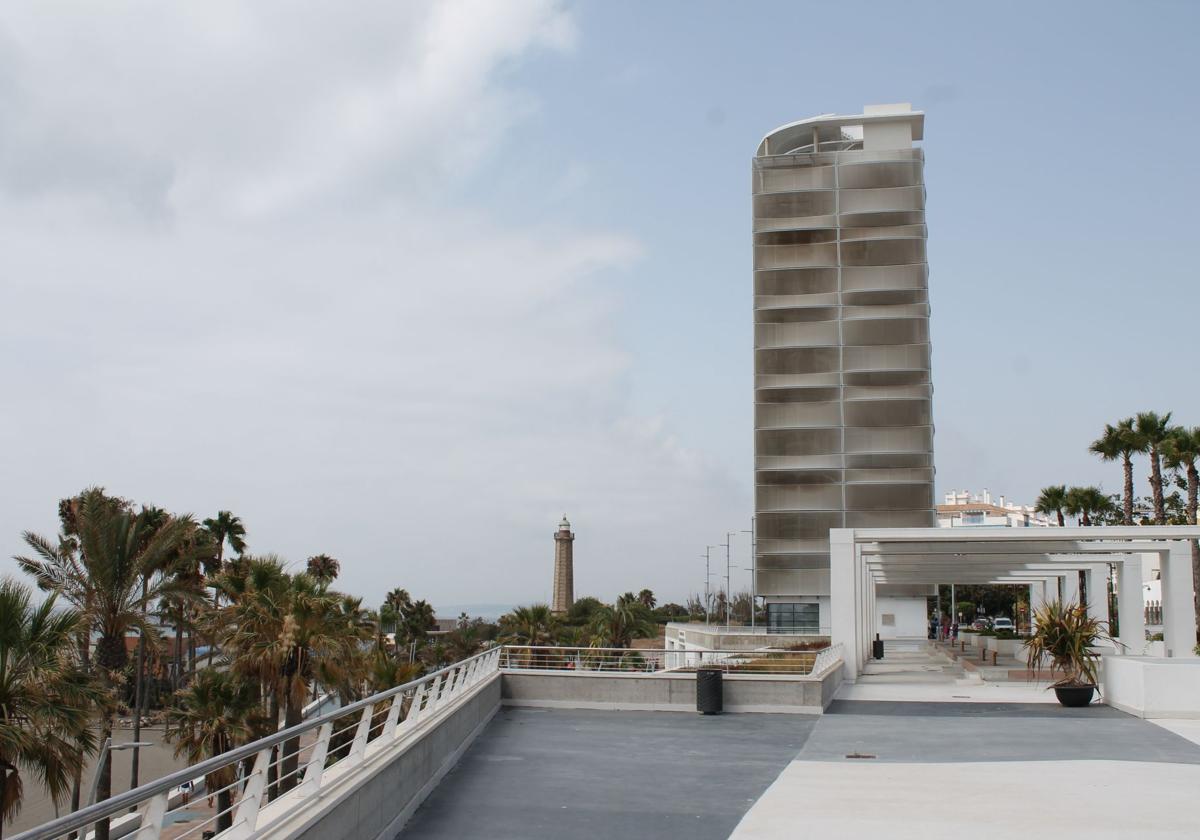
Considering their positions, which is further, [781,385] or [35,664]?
[781,385]

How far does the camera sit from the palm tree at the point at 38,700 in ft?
46.6

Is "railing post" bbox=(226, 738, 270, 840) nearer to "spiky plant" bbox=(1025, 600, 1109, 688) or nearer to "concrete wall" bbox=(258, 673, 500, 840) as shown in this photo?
"concrete wall" bbox=(258, 673, 500, 840)

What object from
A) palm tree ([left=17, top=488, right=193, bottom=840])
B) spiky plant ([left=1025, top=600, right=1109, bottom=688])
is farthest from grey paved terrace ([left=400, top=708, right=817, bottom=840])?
palm tree ([left=17, top=488, right=193, bottom=840])

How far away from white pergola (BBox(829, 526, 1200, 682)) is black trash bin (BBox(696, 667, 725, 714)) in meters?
9.94

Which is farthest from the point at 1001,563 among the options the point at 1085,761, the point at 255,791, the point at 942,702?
the point at 255,791

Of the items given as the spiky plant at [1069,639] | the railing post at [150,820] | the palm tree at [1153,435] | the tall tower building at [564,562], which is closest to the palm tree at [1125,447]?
→ the palm tree at [1153,435]

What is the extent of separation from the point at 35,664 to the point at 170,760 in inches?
1858

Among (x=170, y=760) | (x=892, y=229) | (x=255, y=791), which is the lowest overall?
(x=170, y=760)

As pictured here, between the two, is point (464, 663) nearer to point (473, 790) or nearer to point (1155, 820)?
point (473, 790)

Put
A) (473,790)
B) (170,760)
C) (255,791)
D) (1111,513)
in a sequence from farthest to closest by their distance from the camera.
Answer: (1111,513) < (170,760) < (473,790) < (255,791)

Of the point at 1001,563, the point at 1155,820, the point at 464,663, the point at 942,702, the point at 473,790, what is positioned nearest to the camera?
the point at 1155,820

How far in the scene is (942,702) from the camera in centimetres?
2328

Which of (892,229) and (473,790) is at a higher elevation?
(892,229)

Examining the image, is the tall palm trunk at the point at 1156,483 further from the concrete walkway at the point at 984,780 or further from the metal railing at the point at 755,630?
the concrete walkway at the point at 984,780
